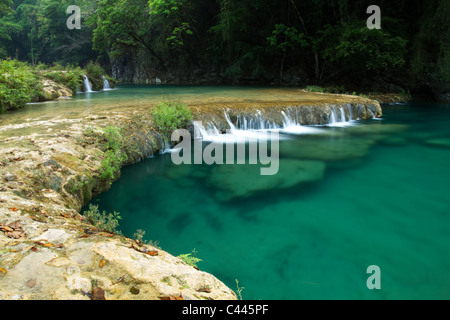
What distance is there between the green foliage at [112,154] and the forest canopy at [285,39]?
14.5m

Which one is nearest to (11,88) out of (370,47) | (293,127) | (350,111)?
(293,127)

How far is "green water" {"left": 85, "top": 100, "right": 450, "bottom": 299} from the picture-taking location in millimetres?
3279

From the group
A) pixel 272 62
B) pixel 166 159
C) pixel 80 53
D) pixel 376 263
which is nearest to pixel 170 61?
pixel 272 62

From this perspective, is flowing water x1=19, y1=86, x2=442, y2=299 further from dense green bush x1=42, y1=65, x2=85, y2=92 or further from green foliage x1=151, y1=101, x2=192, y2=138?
dense green bush x1=42, y1=65, x2=85, y2=92

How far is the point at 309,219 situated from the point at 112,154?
3.73 metres

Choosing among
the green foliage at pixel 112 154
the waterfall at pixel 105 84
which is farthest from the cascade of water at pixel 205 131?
the waterfall at pixel 105 84

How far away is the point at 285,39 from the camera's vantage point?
20.7 metres

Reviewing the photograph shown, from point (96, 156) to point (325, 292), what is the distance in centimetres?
431

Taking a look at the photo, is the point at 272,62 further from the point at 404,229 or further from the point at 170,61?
the point at 404,229

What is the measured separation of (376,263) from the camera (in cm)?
354

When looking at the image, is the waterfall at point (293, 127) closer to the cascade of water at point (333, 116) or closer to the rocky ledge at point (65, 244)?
the cascade of water at point (333, 116)

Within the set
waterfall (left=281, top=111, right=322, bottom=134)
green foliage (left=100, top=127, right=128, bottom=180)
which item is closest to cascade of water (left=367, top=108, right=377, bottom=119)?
waterfall (left=281, top=111, right=322, bottom=134)

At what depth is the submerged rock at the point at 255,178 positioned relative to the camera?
5.57 m

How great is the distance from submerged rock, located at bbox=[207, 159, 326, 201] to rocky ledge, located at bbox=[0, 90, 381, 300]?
216 cm
